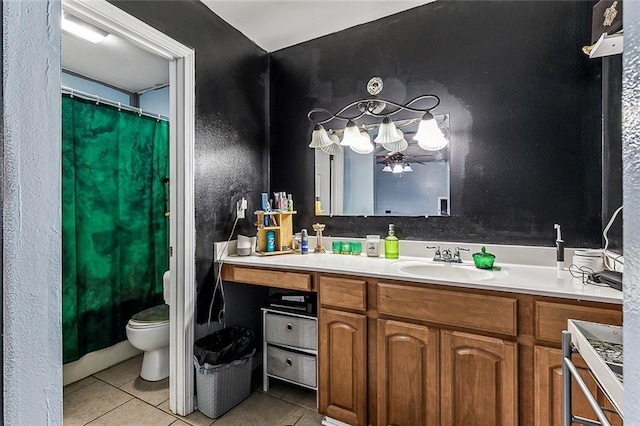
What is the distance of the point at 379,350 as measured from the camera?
152cm

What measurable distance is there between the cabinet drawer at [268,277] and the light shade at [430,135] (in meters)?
1.09

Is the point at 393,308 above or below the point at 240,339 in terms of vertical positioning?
above

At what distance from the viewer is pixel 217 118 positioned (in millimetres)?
2078

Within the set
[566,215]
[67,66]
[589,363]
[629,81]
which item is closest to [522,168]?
[566,215]

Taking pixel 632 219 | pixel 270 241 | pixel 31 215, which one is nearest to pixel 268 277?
pixel 270 241

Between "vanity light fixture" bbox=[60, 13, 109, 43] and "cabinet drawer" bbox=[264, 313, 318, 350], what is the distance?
2.14 m

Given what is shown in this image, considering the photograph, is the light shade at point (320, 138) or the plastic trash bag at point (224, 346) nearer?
the plastic trash bag at point (224, 346)

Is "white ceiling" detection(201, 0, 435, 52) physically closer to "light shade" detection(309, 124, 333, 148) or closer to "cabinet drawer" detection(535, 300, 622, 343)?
"light shade" detection(309, 124, 333, 148)

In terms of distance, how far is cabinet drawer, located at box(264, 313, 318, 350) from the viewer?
1886 mm

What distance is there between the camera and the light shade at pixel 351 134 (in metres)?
2.18

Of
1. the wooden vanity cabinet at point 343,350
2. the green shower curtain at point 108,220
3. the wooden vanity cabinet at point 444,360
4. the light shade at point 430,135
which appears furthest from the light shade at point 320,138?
the green shower curtain at point 108,220

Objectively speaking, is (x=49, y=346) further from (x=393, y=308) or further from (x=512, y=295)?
(x=512, y=295)

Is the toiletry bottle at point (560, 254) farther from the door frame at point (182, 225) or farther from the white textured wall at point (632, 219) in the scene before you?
the door frame at point (182, 225)

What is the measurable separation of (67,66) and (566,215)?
366cm
